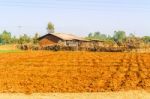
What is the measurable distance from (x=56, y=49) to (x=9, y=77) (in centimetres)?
4112

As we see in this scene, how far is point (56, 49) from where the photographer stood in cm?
6041

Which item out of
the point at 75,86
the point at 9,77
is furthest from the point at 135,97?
the point at 9,77

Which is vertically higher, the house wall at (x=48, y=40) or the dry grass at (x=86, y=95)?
the house wall at (x=48, y=40)

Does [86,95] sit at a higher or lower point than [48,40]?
lower

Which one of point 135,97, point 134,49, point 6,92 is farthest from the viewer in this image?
point 134,49

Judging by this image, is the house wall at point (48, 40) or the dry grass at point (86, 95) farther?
the house wall at point (48, 40)

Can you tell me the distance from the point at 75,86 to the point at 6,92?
3102 mm

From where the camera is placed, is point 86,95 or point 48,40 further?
point 48,40

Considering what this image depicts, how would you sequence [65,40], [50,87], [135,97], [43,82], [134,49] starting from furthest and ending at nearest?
1. [65,40]
2. [134,49]
3. [43,82]
4. [50,87]
5. [135,97]

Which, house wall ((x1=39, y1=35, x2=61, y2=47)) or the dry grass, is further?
house wall ((x1=39, y1=35, x2=61, y2=47))

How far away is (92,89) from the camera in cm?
1495

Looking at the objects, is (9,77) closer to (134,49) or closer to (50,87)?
(50,87)

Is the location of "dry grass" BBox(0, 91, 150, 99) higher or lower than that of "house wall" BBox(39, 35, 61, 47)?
lower

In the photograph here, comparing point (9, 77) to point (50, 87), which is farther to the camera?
point (9, 77)
